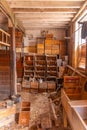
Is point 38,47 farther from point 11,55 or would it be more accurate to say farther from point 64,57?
point 11,55

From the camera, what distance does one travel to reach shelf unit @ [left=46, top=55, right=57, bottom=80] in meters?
8.06

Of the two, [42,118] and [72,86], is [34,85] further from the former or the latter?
[42,118]

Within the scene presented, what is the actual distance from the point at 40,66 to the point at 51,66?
51cm

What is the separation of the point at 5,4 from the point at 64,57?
471cm

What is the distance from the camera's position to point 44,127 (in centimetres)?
369

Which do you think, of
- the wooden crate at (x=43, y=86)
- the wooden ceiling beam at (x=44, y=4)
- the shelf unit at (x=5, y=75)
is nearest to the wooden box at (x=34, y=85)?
the wooden crate at (x=43, y=86)

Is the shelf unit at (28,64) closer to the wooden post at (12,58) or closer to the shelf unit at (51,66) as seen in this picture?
the shelf unit at (51,66)

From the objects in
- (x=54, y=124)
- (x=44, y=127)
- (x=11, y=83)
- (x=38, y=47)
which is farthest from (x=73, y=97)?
(x=38, y=47)

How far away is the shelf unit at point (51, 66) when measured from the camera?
806cm

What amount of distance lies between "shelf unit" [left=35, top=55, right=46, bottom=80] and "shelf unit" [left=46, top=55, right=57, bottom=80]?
188 millimetres

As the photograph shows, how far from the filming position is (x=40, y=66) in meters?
8.12

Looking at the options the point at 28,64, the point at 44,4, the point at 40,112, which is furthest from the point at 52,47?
the point at 40,112

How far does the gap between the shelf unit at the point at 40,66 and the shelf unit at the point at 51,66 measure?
19cm

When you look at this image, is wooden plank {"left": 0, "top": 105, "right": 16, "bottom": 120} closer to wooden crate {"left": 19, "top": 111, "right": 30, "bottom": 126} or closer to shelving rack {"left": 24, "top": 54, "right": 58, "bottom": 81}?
wooden crate {"left": 19, "top": 111, "right": 30, "bottom": 126}
